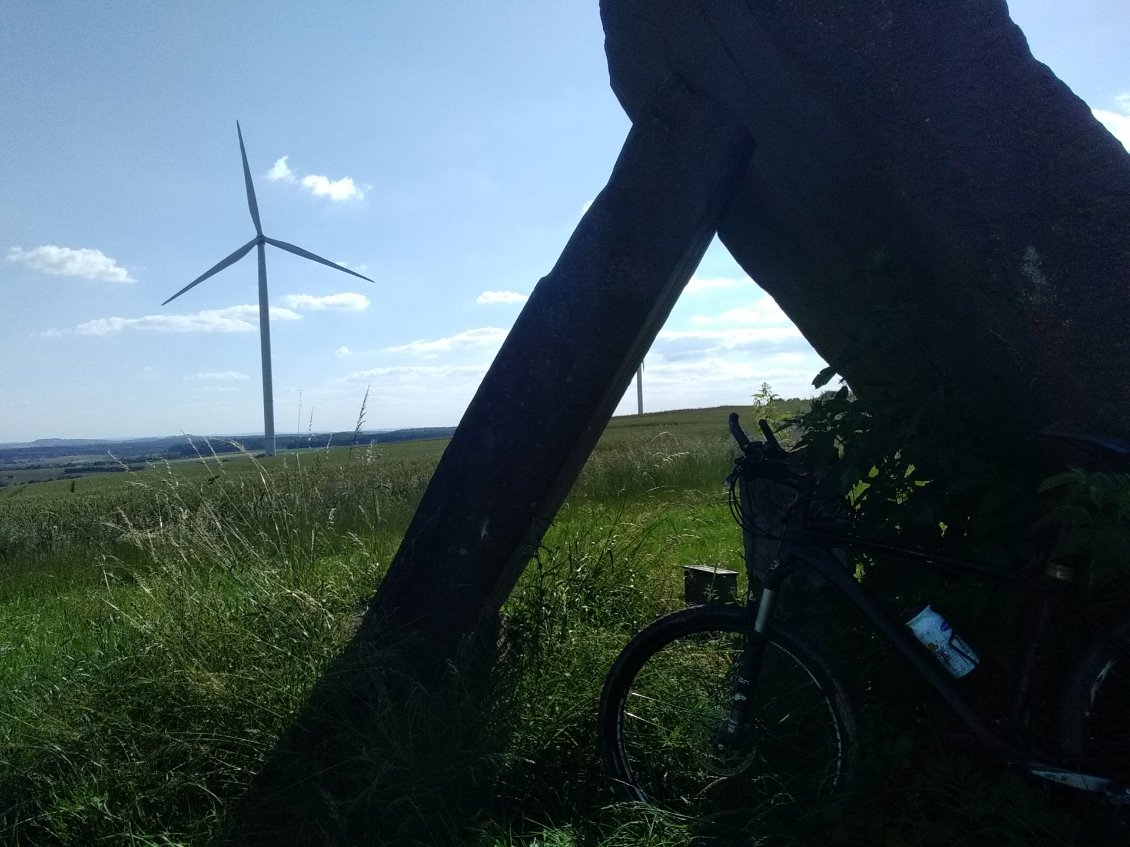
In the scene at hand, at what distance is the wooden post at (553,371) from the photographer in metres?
3.41

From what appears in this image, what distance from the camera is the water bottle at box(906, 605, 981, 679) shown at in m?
2.46

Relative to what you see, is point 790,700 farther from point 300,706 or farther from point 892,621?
point 300,706

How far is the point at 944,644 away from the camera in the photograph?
2.46 m

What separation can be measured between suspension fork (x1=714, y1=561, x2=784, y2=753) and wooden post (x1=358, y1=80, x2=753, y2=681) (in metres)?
1.19

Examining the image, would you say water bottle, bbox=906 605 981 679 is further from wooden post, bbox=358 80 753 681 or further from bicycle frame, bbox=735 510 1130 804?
wooden post, bbox=358 80 753 681

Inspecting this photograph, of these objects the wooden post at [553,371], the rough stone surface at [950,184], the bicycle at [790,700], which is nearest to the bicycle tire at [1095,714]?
the bicycle at [790,700]

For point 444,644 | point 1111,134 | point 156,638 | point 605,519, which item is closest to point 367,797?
point 444,644

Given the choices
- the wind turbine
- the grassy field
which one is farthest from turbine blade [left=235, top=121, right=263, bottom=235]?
the grassy field

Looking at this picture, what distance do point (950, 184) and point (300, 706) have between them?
114 inches

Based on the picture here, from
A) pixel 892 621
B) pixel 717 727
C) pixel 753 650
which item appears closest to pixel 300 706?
pixel 717 727

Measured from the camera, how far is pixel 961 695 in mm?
2422

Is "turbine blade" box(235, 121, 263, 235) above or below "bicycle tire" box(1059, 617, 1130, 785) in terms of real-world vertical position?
above

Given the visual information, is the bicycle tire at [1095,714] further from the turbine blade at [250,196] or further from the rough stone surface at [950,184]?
the turbine blade at [250,196]

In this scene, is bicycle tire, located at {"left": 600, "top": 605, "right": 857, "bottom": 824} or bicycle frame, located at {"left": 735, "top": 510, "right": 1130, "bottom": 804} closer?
bicycle frame, located at {"left": 735, "top": 510, "right": 1130, "bottom": 804}
